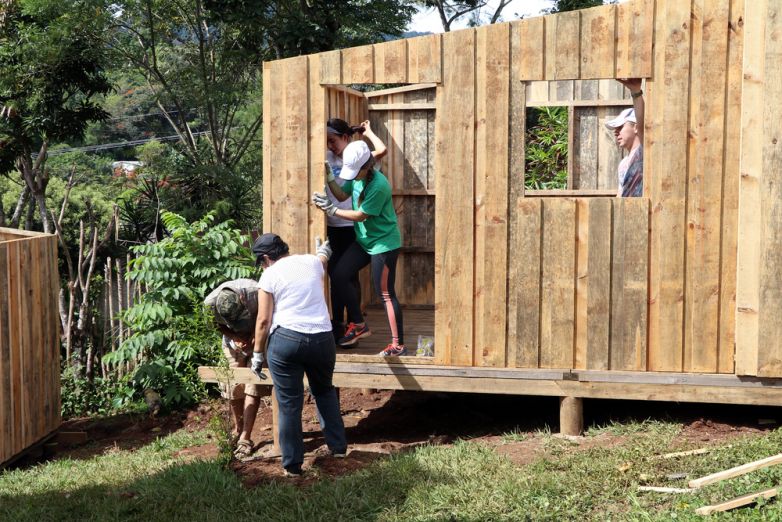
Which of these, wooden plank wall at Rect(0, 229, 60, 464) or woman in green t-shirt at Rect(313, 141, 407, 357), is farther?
wooden plank wall at Rect(0, 229, 60, 464)

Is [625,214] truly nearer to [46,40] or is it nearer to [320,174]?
[320,174]

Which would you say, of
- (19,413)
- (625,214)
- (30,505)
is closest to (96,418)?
(19,413)

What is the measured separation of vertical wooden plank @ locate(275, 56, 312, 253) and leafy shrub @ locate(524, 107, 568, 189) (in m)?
6.62

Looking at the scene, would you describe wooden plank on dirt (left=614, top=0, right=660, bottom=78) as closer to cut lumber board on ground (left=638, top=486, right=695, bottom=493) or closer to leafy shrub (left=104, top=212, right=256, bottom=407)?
cut lumber board on ground (left=638, top=486, right=695, bottom=493)

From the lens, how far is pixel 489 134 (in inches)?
309

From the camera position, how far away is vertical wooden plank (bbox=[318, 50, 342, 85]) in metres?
8.02

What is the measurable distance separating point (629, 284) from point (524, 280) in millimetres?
804

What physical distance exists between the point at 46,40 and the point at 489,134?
9.90 meters

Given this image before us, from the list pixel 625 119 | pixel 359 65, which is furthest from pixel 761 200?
pixel 359 65

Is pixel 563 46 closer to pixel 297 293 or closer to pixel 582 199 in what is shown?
pixel 582 199

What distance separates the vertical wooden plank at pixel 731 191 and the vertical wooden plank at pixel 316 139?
3122 mm

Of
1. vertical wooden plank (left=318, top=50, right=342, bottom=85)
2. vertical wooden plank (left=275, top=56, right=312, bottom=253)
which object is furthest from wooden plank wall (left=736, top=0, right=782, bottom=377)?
vertical wooden plank (left=275, top=56, right=312, bottom=253)

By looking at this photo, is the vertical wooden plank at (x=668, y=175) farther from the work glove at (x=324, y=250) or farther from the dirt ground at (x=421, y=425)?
the work glove at (x=324, y=250)

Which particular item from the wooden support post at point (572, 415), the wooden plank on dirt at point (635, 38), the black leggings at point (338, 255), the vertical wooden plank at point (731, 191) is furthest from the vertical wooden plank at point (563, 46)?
the wooden support post at point (572, 415)
